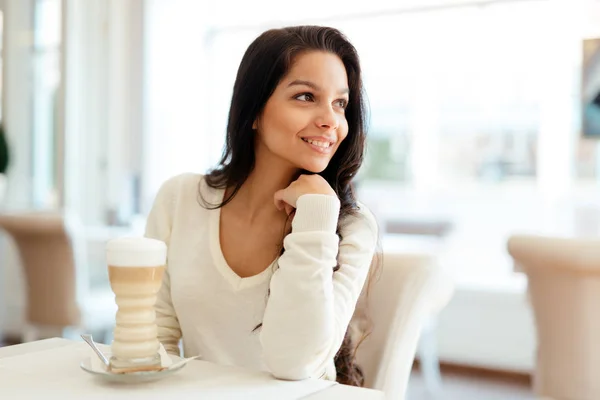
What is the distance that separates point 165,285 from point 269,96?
0.43 metres

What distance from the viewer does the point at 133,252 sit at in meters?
0.87

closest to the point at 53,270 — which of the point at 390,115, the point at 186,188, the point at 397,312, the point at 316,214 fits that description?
the point at 186,188

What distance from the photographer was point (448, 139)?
5125mm

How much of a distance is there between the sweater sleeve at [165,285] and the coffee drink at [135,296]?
50cm

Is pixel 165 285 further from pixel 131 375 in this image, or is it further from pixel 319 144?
pixel 131 375

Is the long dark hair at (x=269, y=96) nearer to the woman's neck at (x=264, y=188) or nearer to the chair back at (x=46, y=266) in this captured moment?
the woman's neck at (x=264, y=188)

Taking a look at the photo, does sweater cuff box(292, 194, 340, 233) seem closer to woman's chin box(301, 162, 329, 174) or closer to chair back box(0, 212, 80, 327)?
woman's chin box(301, 162, 329, 174)

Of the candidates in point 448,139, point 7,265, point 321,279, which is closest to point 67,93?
point 7,265

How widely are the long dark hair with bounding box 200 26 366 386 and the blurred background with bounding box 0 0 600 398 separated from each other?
271 centimetres

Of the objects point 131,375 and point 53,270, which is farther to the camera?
point 53,270

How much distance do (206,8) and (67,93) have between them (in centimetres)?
123

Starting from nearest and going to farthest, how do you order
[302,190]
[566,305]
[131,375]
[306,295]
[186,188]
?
[131,375], [306,295], [302,190], [186,188], [566,305]

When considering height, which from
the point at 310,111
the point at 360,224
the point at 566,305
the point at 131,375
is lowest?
the point at 566,305

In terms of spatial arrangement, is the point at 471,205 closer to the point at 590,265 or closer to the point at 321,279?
the point at 590,265
